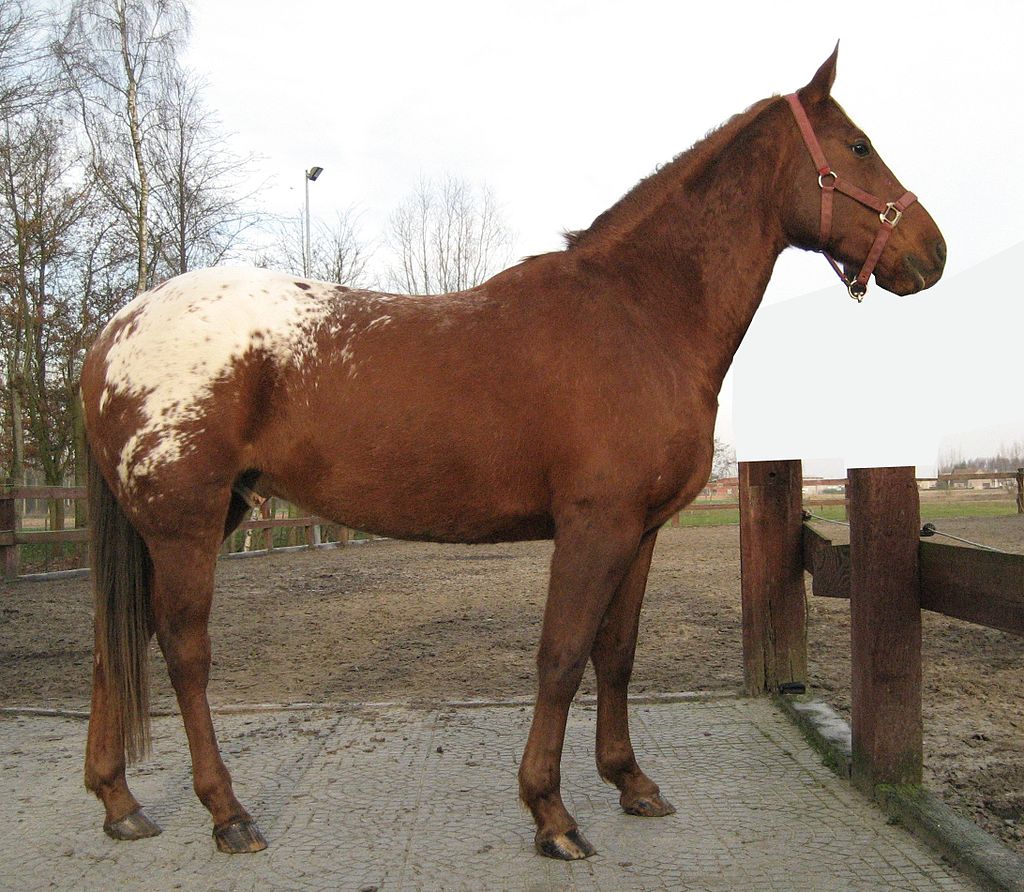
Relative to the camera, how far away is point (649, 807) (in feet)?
9.85

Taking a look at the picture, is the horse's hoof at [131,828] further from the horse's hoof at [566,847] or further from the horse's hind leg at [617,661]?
the horse's hind leg at [617,661]

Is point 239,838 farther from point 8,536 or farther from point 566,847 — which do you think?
point 8,536

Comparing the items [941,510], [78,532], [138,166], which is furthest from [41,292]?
[941,510]

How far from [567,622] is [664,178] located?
1.76m

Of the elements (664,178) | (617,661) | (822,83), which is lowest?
(617,661)

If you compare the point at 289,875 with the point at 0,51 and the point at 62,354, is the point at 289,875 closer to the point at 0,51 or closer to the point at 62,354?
the point at 0,51

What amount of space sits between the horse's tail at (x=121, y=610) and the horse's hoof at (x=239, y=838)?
1.70 ft

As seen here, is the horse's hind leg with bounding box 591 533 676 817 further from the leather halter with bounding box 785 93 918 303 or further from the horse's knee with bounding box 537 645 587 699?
the leather halter with bounding box 785 93 918 303

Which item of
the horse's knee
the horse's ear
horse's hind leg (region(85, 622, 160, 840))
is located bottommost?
horse's hind leg (region(85, 622, 160, 840))

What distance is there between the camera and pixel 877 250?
10.0ft

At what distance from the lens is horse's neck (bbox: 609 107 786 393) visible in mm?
3123

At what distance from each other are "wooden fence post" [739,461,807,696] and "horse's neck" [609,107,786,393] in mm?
1518

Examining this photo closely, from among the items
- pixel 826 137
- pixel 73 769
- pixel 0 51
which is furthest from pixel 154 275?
pixel 826 137

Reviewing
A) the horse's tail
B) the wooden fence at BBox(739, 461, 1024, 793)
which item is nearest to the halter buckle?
the wooden fence at BBox(739, 461, 1024, 793)
